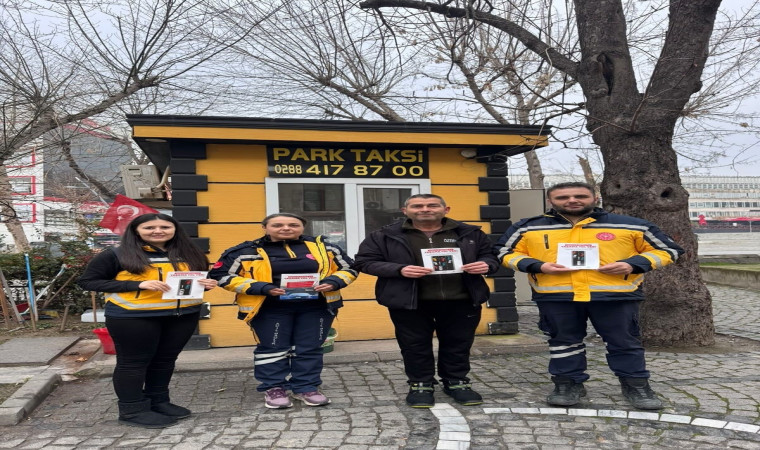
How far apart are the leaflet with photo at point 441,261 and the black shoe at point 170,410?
198 cm

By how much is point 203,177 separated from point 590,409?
4429mm

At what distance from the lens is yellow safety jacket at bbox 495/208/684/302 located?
385 cm

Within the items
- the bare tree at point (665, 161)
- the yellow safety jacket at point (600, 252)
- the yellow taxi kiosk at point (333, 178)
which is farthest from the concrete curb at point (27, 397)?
the bare tree at point (665, 161)

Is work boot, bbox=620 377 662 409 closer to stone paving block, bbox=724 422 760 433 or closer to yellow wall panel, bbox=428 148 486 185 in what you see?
stone paving block, bbox=724 422 760 433

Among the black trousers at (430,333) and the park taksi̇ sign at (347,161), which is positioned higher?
the park taksi̇ sign at (347,161)

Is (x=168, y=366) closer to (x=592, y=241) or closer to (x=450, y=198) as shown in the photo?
(x=592, y=241)

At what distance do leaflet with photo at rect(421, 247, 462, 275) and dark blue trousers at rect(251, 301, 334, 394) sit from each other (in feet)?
3.02

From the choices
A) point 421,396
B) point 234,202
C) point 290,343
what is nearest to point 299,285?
point 290,343

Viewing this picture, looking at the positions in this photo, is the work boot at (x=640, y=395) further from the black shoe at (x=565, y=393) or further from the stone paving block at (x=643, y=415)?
the black shoe at (x=565, y=393)

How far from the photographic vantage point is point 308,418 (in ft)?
12.8

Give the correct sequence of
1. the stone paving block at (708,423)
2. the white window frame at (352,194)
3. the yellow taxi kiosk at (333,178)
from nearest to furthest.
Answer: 1. the stone paving block at (708,423)
2. the yellow taxi kiosk at (333,178)
3. the white window frame at (352,194)

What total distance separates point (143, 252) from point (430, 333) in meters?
2.10

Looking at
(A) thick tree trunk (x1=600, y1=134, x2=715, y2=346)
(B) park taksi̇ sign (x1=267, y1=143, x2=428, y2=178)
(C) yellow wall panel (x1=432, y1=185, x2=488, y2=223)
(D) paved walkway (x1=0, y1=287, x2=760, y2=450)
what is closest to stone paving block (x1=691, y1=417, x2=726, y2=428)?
(D) paved walkway (x1=0, y1=287, x2=760, y2=450)

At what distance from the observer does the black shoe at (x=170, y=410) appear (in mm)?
3922
